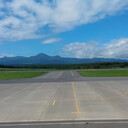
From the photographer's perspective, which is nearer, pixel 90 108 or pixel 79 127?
pixel 79 127

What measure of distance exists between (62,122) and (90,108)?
3.26m

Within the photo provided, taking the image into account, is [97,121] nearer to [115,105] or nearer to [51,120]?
[51,120]

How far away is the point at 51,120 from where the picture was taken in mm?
8656

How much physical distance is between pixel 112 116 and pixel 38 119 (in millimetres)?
4824

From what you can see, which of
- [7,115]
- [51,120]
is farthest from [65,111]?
[7,115]

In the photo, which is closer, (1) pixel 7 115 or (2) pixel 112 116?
(2) pixel 112 116

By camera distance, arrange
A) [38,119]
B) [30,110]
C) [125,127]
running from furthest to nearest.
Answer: [30,110] → [38,119] → [125,127]

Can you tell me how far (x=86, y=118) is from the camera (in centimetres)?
884

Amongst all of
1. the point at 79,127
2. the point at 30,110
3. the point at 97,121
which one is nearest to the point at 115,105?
the point at 97,121

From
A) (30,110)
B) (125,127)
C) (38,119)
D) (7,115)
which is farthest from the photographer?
(30,110)

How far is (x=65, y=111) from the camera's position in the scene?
404 inches

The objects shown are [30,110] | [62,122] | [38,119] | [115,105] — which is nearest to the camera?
[62,122]

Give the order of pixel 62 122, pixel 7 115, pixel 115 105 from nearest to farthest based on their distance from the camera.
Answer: pixel 62 122 → pixel 7 115 → pixel 115 105

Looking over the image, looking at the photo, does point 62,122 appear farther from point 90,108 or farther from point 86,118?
point 90,108
